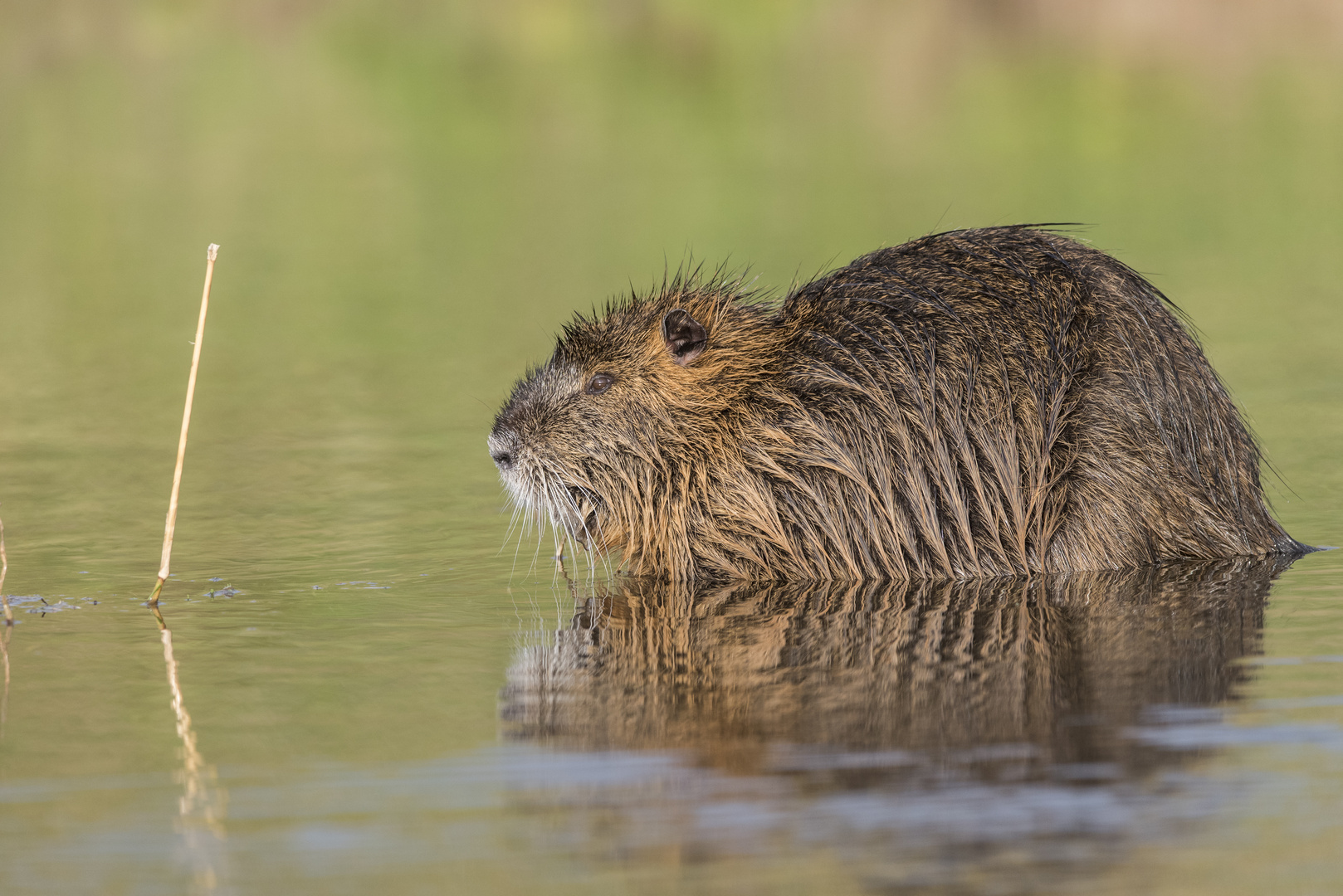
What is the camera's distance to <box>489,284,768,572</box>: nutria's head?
5.71 m

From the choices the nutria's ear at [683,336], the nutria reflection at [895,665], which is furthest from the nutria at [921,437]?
the nutria reflection at [895,665]

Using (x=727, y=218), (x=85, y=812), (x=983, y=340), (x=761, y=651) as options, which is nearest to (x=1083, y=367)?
(x=983, y=340)

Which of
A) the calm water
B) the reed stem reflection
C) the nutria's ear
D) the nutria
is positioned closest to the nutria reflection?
the calm water

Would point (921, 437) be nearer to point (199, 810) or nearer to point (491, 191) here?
point (199, 810)

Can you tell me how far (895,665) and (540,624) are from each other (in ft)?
3.52

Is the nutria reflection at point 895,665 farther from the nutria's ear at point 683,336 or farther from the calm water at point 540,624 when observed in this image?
the nutria's ear at point 683,336

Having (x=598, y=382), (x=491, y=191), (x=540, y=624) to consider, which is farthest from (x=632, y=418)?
(x=491, y=191)

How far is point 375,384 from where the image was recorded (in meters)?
9.45

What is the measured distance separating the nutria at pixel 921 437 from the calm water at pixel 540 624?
21 cm

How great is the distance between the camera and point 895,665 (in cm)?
421

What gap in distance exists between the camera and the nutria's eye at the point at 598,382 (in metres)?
5.96

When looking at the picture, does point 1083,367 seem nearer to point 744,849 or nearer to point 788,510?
point 788,510

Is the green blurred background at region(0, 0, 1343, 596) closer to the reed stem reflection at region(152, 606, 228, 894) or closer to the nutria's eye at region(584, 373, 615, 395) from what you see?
the nutria's eye at region(584, 373, 615, 395)

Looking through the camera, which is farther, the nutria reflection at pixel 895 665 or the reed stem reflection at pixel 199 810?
the nutria reflection at pixel 895 665
